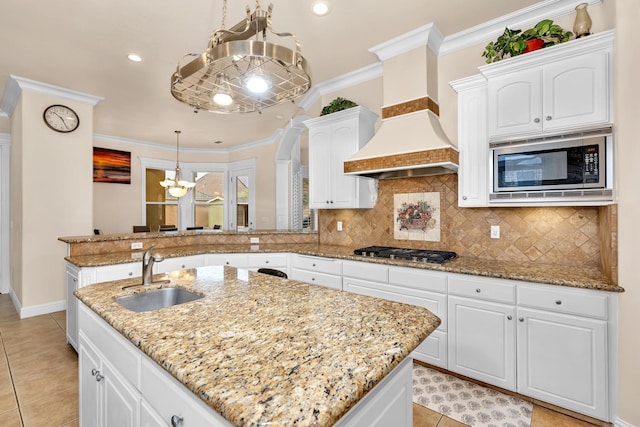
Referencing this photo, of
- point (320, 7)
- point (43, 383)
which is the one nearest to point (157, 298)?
point (43, 383)

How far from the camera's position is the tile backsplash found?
2309 millimetres

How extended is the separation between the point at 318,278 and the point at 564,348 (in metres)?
2.05

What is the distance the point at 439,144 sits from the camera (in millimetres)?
2518

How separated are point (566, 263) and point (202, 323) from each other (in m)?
2.62

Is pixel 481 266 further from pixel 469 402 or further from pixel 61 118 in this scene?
pixel 61 118

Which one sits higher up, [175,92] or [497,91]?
[497,91]

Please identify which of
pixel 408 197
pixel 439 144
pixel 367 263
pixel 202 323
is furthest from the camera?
pixel 408 197

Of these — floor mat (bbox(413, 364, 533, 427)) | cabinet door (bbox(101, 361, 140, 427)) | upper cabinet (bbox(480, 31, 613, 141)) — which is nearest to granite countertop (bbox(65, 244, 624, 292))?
floor mat (bbox(413, 364, 533, 427))

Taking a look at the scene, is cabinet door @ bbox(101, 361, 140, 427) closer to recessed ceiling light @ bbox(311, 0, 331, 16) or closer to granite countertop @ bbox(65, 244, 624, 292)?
granite countertop @ bbox(65, 244, 624, 292)

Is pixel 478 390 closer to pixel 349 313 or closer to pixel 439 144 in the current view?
pixel 349 313

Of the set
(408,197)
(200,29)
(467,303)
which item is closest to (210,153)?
(200,29)

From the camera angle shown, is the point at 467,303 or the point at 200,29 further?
the point at 200,29

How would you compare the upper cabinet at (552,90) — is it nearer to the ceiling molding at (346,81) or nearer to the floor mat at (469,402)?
the ceiling molding at (346,81)

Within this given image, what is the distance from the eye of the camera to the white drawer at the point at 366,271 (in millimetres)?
2734
